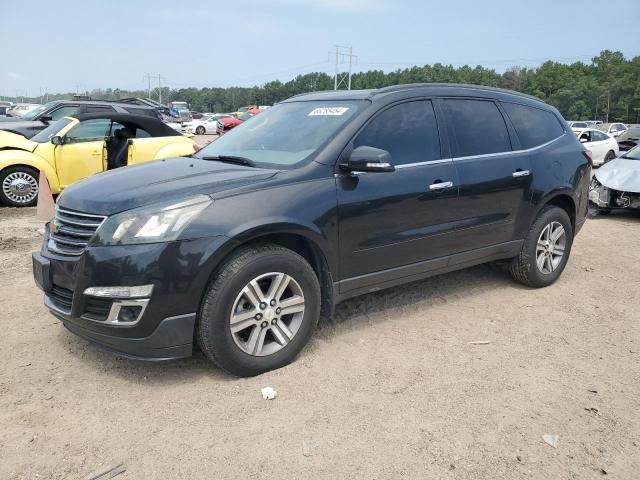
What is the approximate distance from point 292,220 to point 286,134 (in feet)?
3.27

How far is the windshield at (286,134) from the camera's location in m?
3.65

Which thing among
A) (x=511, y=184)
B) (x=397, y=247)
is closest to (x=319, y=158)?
(x=397, y=247)

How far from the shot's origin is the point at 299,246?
11.5ft

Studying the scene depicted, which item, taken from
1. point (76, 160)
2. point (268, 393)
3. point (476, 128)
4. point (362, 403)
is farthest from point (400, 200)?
point (76, 160)

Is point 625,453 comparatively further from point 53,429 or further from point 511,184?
point 53,429

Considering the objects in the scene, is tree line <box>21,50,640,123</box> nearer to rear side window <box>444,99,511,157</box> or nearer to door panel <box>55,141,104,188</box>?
door panel <box>55,141,104,188</box>

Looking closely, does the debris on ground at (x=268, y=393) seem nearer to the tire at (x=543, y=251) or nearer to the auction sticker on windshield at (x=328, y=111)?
the auction sticker on windshield at (x=328, y=111)

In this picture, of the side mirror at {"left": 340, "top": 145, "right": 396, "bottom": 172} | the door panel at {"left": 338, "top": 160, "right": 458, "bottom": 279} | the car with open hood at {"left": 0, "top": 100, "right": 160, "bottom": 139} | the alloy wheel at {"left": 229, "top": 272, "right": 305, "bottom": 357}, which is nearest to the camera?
the alloy wheel at {"left": 229, "top": 272, "right": 305, "bottom": 357}

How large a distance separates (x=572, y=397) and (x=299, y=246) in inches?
75.1

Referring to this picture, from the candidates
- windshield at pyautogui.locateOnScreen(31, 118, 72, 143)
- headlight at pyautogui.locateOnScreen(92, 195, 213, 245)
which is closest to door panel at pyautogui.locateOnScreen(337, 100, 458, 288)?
headlight at pyautogui.locateOnScreen(92, 195, 213, 245)

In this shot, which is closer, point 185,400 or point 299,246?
point 185,400

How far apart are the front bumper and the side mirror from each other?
1023 millimetres

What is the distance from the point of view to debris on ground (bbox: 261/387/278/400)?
305 cm

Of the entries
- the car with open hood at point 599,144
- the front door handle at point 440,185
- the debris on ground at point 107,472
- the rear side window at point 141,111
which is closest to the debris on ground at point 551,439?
the front door handle at point 440,185
